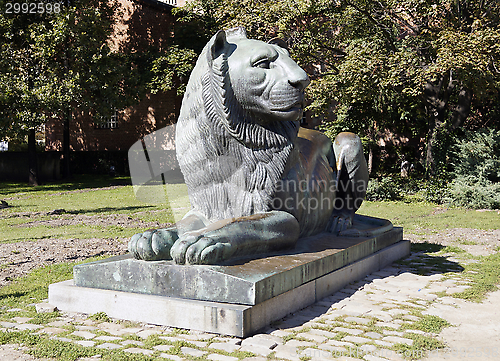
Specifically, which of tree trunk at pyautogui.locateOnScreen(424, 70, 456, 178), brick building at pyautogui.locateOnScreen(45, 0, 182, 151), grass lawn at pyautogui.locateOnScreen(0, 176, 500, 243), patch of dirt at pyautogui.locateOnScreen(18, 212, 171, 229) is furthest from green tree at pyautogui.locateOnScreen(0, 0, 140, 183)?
tree trunk at pyautogui.locateOnScreen(424, 70, 456, 178)

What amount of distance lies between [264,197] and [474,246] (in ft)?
16.1

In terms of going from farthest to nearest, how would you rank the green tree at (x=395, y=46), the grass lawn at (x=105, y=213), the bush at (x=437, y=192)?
the bush at (x=437, y=192) < the green tree at (x=395, y=46) < the grass lawn at (x=105, y=213)

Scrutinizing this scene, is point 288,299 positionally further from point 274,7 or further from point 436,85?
point 436,85

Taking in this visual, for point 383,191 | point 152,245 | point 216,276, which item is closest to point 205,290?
point 216,276

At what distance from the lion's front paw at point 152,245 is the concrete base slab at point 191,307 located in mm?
311

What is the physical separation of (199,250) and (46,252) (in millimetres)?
4294

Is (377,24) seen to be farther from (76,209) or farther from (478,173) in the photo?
(76,209)

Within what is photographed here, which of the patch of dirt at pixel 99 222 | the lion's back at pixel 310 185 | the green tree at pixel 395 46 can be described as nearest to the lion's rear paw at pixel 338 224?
the lion's back at pixel 310 185

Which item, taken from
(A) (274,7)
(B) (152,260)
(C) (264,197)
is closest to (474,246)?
(C) (264,197)

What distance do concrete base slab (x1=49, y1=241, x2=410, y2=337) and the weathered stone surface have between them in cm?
5

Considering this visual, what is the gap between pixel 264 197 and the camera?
13.3ft

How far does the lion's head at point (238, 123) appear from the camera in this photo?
376cm

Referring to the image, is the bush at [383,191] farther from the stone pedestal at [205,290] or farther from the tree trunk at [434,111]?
the stone pedestal at [205,290]

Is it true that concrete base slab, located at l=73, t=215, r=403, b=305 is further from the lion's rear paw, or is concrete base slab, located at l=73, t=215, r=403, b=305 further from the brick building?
the brick building
